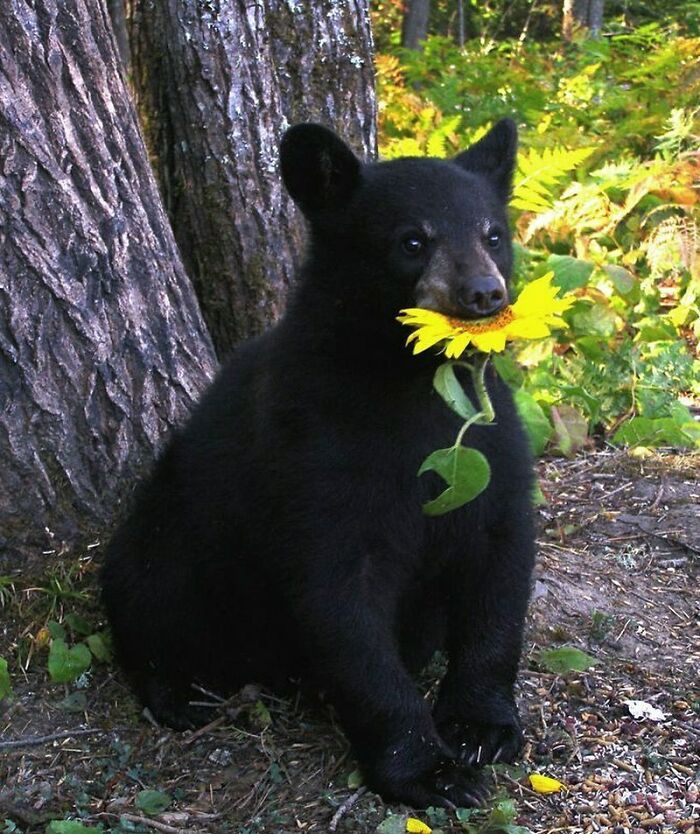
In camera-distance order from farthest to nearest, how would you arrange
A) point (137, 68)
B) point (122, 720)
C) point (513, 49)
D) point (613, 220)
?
1. point (513, 49)
2. point (613, 220)
3. point (137, 68)
4. point (122, 720)

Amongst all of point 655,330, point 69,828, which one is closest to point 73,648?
point 69,828

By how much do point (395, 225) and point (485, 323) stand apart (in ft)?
1.44

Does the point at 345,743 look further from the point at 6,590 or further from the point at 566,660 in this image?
the point at 6,590

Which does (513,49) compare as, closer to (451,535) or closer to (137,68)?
(137,68)

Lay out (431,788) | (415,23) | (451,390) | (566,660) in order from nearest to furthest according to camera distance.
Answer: (451,390) → (431,788) → (566,660) → (415,23)

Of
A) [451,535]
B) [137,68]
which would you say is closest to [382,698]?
[451,535]

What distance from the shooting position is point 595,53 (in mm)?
10602

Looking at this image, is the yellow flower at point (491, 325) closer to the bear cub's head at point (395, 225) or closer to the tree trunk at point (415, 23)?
the bear cub's head at point (395, 225)

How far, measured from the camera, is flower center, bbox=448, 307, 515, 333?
2842mm

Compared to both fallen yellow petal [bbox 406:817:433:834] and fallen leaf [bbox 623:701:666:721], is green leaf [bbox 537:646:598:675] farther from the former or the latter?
fallen yellow petal [bbox 406:817:433:834]

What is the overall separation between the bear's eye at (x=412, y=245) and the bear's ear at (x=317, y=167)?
11.8 inches

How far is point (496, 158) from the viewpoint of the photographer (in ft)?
11.8

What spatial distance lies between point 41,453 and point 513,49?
36.6 feet

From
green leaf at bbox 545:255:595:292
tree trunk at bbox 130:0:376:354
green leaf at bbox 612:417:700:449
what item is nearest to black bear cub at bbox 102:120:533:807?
tree trunk at bbox 130:0:376:354
